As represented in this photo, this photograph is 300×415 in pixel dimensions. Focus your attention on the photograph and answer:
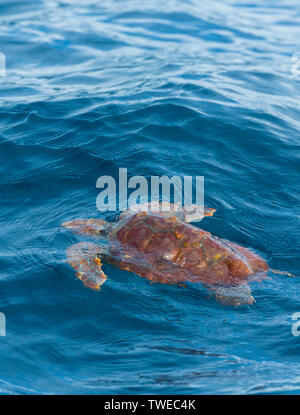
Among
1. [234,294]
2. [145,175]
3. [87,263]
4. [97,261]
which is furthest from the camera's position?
[145,175]

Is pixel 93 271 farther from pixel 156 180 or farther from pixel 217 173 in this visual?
Answer: pixel 217 173

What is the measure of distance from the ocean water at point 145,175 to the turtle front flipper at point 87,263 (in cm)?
13

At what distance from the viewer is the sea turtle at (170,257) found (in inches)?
208

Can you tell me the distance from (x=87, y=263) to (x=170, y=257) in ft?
3.24

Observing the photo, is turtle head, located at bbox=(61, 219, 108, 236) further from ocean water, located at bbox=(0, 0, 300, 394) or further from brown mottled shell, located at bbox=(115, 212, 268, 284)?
brown mottled shell, located at bbox=(115, 212, 268, 284)

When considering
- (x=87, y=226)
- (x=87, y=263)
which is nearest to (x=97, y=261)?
(x=87, y=263)

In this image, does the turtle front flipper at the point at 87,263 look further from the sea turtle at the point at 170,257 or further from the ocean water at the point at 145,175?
the ocean water at the point at 145,175

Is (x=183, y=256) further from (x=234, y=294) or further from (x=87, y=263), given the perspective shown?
(x=87, y=263)

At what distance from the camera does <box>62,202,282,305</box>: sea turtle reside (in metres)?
5.28

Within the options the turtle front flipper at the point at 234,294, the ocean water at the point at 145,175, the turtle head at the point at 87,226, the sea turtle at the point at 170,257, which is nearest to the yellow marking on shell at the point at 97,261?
the sea turtle at the point at 170,257

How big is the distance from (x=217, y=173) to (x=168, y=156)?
94 cm

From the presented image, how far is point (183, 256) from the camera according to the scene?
5.46 metres

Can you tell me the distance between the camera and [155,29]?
1678cm

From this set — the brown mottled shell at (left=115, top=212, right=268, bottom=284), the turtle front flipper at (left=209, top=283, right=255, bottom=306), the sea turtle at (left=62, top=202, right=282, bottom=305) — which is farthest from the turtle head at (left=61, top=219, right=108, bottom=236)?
the turtle front flipper at (left=209, top=283, right=255, bottom=306)
